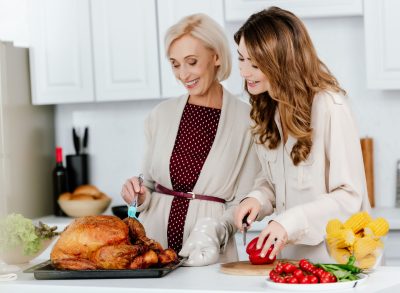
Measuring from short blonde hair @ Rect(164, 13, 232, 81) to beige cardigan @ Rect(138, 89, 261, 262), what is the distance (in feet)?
0.39

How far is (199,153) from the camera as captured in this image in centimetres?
253

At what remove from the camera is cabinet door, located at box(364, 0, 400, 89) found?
137 inches

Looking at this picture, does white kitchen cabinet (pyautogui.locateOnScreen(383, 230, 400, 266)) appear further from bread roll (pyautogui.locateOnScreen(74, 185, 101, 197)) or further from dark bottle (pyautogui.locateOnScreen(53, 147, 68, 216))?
dark bottle (pyautogui.locateOnScreen(53, 147, 68, 216))

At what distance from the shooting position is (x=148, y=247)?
198 centimetres

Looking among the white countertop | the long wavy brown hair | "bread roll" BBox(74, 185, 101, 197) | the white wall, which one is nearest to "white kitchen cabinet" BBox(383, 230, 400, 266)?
the white countertop

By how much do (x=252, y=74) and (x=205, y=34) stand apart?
0.39 m

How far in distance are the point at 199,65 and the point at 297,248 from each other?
676 millimetres

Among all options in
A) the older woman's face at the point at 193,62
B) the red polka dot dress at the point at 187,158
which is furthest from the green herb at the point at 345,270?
the older woman's face at the point at 193,62

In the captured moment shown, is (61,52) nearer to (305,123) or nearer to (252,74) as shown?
(252,74)

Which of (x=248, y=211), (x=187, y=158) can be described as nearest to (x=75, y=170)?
(x=187, y=158)

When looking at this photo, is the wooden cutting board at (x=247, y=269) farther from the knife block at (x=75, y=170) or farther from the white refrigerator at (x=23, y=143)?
the knife block at (x=75, y=170)

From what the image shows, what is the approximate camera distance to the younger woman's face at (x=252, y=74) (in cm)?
216

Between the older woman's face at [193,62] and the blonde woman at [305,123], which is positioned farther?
the older woman's face at [193,62]

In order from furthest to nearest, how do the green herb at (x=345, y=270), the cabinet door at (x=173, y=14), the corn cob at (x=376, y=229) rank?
1. the cabinet door at (x=173, y=14)
2. the corn cob at (x=376, y=229)
3. the green herb at (x=345, y=270)
